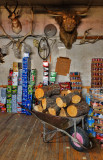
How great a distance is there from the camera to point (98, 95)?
9.76 ft

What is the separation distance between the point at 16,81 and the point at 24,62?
30.3 inches

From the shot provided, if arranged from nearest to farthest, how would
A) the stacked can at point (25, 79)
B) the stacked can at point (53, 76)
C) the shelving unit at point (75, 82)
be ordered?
the stacked can at point (25, 79), the shelving unit at point (75, 82), the stacked can at point (53, 76)

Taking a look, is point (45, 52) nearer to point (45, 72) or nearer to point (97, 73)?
point (45, 72)

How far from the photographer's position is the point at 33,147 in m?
2.79

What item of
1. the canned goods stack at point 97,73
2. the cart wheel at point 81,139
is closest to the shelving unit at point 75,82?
the canned goods stack at point 97,73

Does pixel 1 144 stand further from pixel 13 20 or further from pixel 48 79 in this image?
pixel 13 20

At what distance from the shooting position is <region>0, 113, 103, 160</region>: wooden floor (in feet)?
8.16

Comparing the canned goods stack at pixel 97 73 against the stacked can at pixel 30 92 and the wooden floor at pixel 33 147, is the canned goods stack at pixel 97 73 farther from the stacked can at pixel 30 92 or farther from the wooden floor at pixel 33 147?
the wooden floor at pixel 33 147

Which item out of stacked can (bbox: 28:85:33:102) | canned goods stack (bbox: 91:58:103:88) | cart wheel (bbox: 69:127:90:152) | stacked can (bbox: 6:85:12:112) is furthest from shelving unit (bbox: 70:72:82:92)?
cart wheel (bbox: 69:127:90:152)

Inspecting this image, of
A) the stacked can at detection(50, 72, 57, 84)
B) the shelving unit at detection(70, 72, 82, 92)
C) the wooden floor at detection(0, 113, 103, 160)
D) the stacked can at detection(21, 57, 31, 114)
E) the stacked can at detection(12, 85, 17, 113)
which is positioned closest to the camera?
the wooden floor at detection(0, 113, 103, 160)

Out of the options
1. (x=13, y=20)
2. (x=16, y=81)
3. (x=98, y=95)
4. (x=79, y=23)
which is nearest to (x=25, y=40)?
(x=13, y=20)

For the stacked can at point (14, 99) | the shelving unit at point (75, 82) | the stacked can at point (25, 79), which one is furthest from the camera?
the shelving unit at point (75, 82)

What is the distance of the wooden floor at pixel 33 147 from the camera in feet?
8.16

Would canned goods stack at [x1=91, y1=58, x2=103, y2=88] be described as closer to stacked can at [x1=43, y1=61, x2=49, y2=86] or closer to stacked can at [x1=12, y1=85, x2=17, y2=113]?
stacked can at [x1=43, y1=61, x2=49, y2=86]
